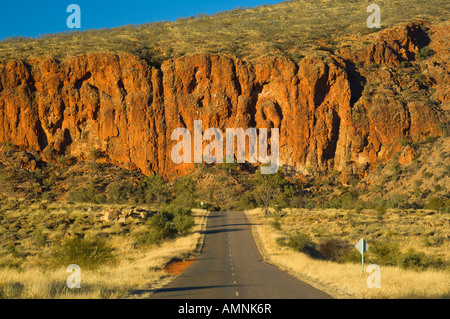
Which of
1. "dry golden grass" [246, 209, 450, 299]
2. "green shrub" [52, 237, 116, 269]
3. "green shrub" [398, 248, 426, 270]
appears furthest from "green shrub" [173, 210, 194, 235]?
"green shrub" [398, 248, 426, 270]

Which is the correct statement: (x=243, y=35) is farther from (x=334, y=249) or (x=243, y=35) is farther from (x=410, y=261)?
(x=410, y=261)

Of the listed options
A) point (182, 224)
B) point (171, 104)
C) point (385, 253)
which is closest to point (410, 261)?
point (385, 253)

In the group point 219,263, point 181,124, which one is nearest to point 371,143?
point 181,124

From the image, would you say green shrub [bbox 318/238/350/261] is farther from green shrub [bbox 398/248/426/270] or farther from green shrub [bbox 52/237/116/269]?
green shrub [bbox 52/237/116/269]

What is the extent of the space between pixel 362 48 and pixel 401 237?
53.5 metres

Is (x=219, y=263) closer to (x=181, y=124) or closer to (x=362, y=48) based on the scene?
(x=181, y=124)

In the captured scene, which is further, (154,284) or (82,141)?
(82,141)

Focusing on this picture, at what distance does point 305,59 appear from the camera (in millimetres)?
78000

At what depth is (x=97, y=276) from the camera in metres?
19.4

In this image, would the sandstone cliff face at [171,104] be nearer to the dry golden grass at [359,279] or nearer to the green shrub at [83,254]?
the dry golden grass at [359,279]

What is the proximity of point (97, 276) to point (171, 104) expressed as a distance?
60061 mm

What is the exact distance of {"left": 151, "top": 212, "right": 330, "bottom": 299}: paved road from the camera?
52.3 feet

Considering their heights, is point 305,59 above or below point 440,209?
above

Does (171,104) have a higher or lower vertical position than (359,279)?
higher
